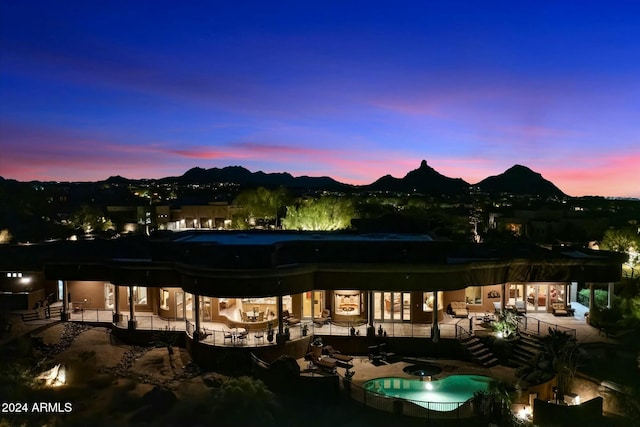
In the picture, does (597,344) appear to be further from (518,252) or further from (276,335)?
(276,335)

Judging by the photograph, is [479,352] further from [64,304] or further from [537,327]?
[64,304]

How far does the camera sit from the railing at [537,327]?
77.4ft

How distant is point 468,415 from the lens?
55.7 feet

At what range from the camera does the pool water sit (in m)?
18.7

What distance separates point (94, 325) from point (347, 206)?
3377cm

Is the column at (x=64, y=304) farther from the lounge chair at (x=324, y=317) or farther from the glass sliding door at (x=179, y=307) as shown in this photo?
the lounge chair at (x=324, y=317)

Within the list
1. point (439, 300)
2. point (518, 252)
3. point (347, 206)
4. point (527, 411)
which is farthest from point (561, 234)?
point (527, 411)

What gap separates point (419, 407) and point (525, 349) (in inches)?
313

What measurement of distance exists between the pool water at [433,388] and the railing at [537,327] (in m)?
5.17

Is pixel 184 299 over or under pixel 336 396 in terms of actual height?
over

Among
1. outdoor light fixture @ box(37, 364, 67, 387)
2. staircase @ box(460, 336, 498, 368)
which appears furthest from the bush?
outdoor light fixture @ box(37, 364, 67, 387)

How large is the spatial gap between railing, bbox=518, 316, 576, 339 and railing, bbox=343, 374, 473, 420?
8.23 m

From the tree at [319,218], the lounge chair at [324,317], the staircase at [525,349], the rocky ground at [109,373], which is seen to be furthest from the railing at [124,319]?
the tree at [319,218]

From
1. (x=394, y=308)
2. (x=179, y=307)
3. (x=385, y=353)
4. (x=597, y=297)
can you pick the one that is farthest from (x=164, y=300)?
(x=597, y=297)
